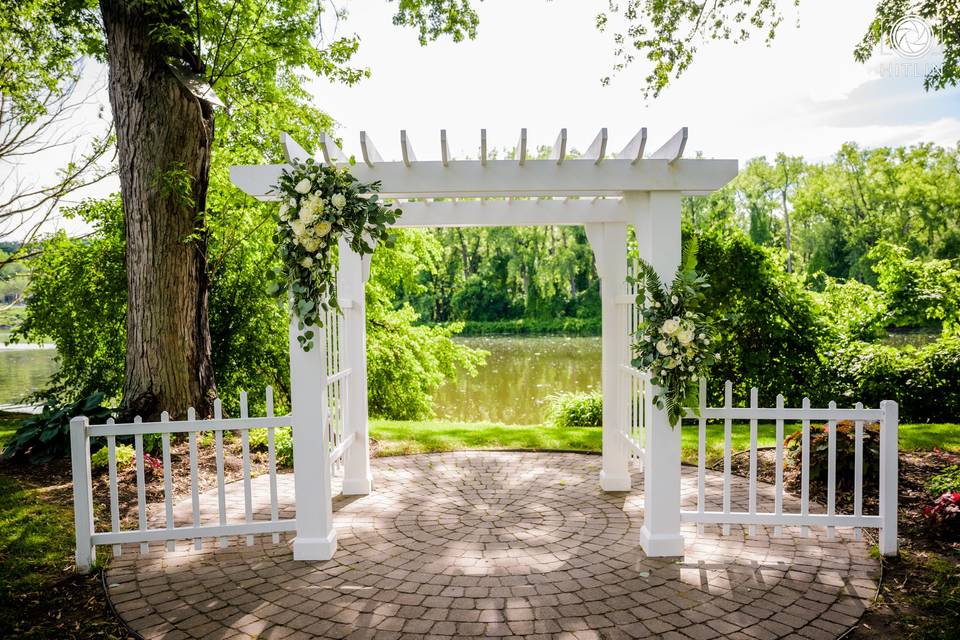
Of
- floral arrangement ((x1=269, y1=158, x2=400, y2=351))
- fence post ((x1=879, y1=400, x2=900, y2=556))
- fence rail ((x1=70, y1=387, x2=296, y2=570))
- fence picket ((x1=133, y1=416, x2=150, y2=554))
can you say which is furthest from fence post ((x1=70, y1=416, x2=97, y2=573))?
fence post ((x1=879, y1=400, x2=900, y2=556))

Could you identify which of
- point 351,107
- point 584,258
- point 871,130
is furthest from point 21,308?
point 871,130

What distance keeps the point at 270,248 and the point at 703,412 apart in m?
7.23

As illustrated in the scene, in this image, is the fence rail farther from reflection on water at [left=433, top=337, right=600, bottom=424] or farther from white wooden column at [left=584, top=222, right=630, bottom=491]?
reflection on water at [left=433, top=337, right=600, bottom=424]

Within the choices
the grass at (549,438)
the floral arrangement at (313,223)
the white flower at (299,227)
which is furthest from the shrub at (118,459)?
the white flower at (299,227)

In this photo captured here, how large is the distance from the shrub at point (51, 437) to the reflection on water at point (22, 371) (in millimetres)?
4763

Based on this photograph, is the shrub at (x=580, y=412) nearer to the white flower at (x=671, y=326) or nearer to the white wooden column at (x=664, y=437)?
the white wooden column at (x=664, y=437)

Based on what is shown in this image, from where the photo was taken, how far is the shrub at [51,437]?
20.6 feet

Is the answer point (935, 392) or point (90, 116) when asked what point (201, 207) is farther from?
point (935, 392)

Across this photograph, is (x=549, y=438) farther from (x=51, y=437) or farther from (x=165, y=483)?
(x=51, y=437)

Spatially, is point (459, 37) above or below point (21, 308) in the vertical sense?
above

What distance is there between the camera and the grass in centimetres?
671

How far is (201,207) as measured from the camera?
664cm

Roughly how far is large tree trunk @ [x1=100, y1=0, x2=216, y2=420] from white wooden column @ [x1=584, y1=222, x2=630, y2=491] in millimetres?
4262

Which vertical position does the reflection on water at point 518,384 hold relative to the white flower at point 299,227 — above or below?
below
